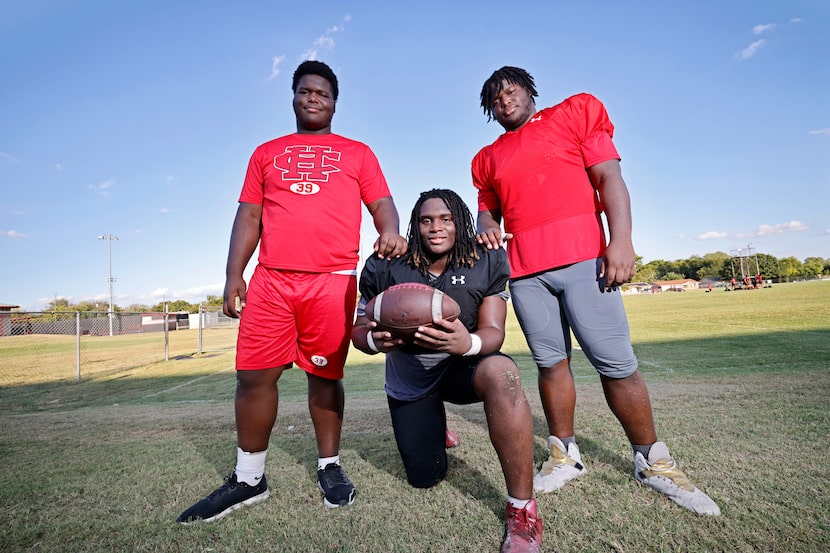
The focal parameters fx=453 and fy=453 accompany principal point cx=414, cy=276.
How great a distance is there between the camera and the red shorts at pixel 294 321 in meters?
2.54

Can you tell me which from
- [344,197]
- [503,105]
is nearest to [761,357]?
[503,105]

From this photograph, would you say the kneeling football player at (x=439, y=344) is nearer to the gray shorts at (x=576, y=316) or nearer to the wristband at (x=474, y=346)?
the wristband at (x=474, y=346)

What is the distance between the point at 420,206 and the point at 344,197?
0.47 m

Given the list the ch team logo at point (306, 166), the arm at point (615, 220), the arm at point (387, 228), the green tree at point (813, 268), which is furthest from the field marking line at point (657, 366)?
the green tree at point (813, 268)

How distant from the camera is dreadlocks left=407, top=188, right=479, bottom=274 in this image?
2.52 m

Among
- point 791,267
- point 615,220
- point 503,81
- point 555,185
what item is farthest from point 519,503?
point 791,267

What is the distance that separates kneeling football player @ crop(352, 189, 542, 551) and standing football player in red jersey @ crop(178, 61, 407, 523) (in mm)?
170

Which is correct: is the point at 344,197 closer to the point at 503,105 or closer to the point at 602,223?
the point at 503,105

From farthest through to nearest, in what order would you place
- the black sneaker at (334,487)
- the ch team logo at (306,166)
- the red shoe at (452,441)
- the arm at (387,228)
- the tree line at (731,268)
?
the tree line at (731,268), the red shoe at (452,441), the ch team logo at (306,166), the arm at (387,228), the black sneaker at (334,487)

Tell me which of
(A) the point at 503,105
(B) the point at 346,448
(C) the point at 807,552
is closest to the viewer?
(C) the point at 807,552

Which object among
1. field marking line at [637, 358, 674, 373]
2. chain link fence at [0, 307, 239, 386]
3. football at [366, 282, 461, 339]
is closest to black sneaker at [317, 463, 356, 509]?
football at [366, 282, 461, 339]

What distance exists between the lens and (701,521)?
195 cm

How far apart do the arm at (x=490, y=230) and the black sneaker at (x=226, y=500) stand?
180cm

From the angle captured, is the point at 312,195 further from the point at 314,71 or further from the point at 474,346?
the point at 474,346
